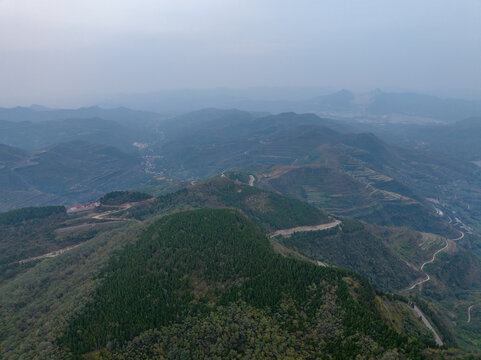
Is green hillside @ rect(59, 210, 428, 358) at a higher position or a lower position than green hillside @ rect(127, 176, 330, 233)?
higher

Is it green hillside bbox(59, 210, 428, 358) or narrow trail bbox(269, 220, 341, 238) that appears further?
narrow trail bbox(269, 220, 341, 238)

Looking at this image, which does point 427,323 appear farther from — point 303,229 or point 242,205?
point 242,205

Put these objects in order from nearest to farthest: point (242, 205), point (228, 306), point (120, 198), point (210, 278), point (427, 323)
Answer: point (228, 306) < point (210, 278) < point (427, 323) < point (242, 205) < point (120, 198)

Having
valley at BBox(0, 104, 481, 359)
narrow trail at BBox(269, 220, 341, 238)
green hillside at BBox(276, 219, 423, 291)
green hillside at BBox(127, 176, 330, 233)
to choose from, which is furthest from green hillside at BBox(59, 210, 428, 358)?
green hillside at BBox(127, 176, 330, 233)

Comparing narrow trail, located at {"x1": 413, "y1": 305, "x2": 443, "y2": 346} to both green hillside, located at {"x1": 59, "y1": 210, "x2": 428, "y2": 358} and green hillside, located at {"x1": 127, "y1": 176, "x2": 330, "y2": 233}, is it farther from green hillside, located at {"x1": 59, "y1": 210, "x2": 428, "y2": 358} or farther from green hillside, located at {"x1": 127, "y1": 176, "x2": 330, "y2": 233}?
green hillside, located at {"x1": 127, "y1": 176, "x2": 330, "y2": 233}

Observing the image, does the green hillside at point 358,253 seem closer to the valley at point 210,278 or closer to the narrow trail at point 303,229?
the valley at point 210,278

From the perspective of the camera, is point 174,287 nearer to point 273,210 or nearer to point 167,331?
point 167,331

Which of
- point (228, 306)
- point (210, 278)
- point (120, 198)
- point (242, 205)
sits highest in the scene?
point (228, 306)

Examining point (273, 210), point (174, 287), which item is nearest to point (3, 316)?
point (174, 287)

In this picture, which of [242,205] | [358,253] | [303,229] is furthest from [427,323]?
[242,205]
